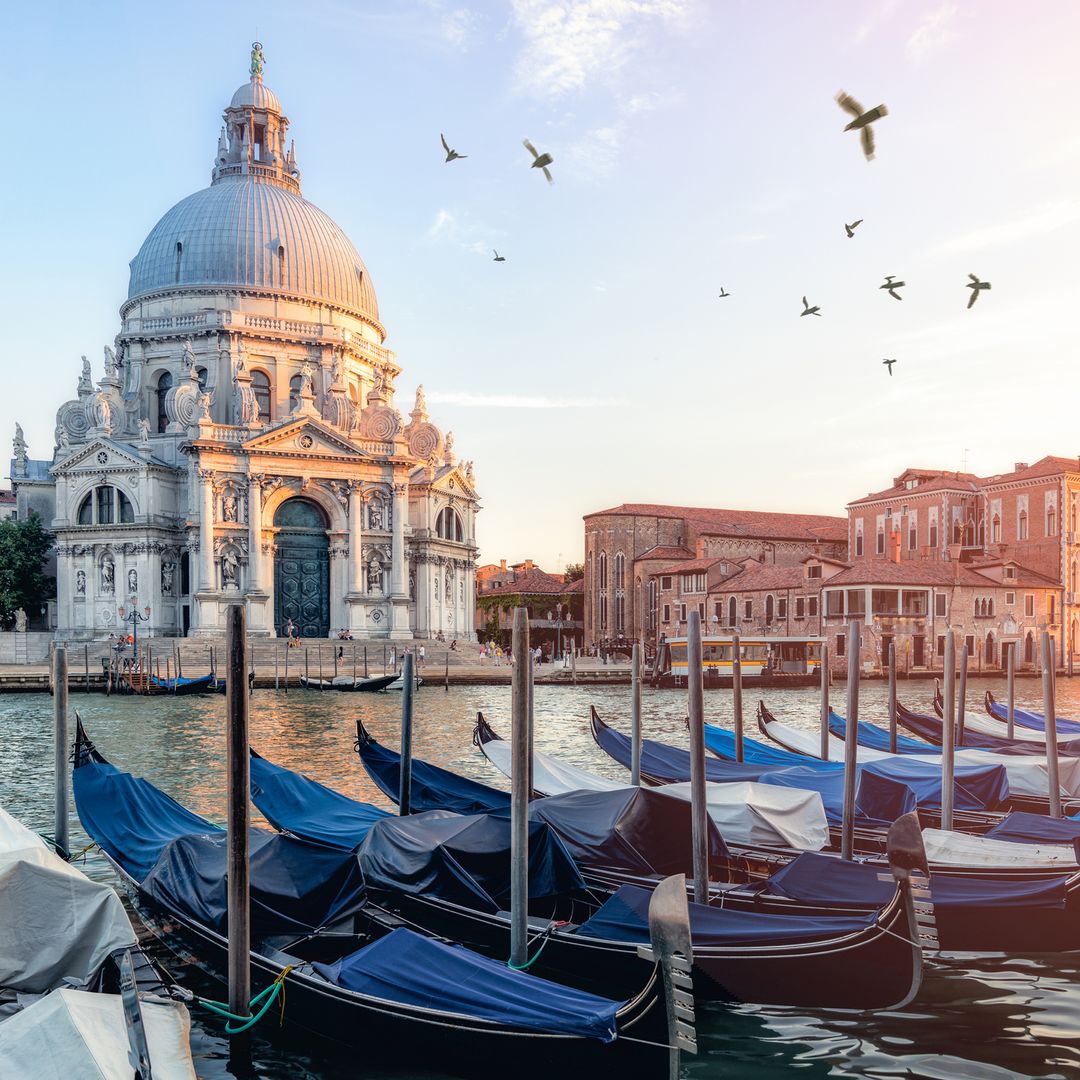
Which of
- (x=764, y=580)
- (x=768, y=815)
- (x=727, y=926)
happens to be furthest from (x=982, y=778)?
(x=764, y=580)

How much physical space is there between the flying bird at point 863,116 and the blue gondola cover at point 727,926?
163 inches

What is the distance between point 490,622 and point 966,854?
56128 mm

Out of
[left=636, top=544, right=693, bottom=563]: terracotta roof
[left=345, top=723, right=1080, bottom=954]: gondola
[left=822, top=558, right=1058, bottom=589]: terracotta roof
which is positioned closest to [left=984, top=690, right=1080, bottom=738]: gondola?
[left=345, top=723, right=1080, bottom=954]: gondola

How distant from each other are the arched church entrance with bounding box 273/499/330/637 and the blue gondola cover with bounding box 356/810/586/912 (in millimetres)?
31849

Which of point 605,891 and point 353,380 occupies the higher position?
point 353,380

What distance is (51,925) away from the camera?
20.4 ft

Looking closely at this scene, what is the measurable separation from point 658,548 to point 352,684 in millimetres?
23320

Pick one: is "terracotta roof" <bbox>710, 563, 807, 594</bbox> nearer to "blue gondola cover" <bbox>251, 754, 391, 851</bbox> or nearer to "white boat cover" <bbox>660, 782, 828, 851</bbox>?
"white boat cover" <bbox>660, 782, 828, 851</bbox>

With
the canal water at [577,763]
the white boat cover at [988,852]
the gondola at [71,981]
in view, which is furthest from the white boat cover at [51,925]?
the white boat cover at [988,852]

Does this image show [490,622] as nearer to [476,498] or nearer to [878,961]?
[476,498]

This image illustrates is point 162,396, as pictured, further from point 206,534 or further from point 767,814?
point 767,814

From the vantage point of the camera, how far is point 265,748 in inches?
719

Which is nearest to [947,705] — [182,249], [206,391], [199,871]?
[199,871]

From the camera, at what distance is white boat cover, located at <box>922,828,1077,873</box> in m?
8.35
